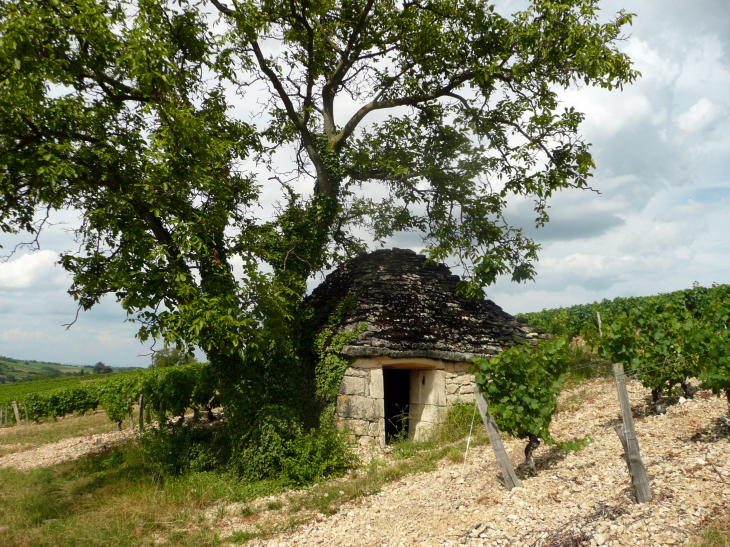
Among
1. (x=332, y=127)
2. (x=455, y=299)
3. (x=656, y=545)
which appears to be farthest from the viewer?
(x=332, y=127)

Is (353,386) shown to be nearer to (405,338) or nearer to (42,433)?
(405,338)

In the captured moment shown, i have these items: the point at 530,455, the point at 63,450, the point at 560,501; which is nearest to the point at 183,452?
the point at 63,450

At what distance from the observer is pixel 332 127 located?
11945 mm

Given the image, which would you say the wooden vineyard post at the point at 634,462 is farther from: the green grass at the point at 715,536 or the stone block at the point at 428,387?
the stone block at the point at 428,387

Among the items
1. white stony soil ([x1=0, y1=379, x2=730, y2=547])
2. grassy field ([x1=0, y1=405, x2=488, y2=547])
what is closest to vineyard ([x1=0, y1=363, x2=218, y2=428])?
grassy field ([x1=0, y1=405, x2=488, y2=547])

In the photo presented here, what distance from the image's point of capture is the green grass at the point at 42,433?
13.6 metres

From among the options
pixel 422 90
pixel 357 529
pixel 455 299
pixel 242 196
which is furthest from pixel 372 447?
pixel 422 90

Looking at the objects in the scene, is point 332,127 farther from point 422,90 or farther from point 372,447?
point 372,447

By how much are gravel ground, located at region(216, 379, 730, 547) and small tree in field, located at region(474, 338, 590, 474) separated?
1.90 ft

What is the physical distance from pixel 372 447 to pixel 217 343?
353cm

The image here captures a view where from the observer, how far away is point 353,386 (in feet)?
28.7

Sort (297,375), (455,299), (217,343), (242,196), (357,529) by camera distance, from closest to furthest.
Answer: (357,529), (217,343), (297,375), (242,196), (455,299)

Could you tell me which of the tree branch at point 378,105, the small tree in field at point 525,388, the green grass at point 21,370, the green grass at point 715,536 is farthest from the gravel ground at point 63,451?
the green grass at point 21,370

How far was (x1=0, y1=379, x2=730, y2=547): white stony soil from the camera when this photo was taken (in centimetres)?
401
